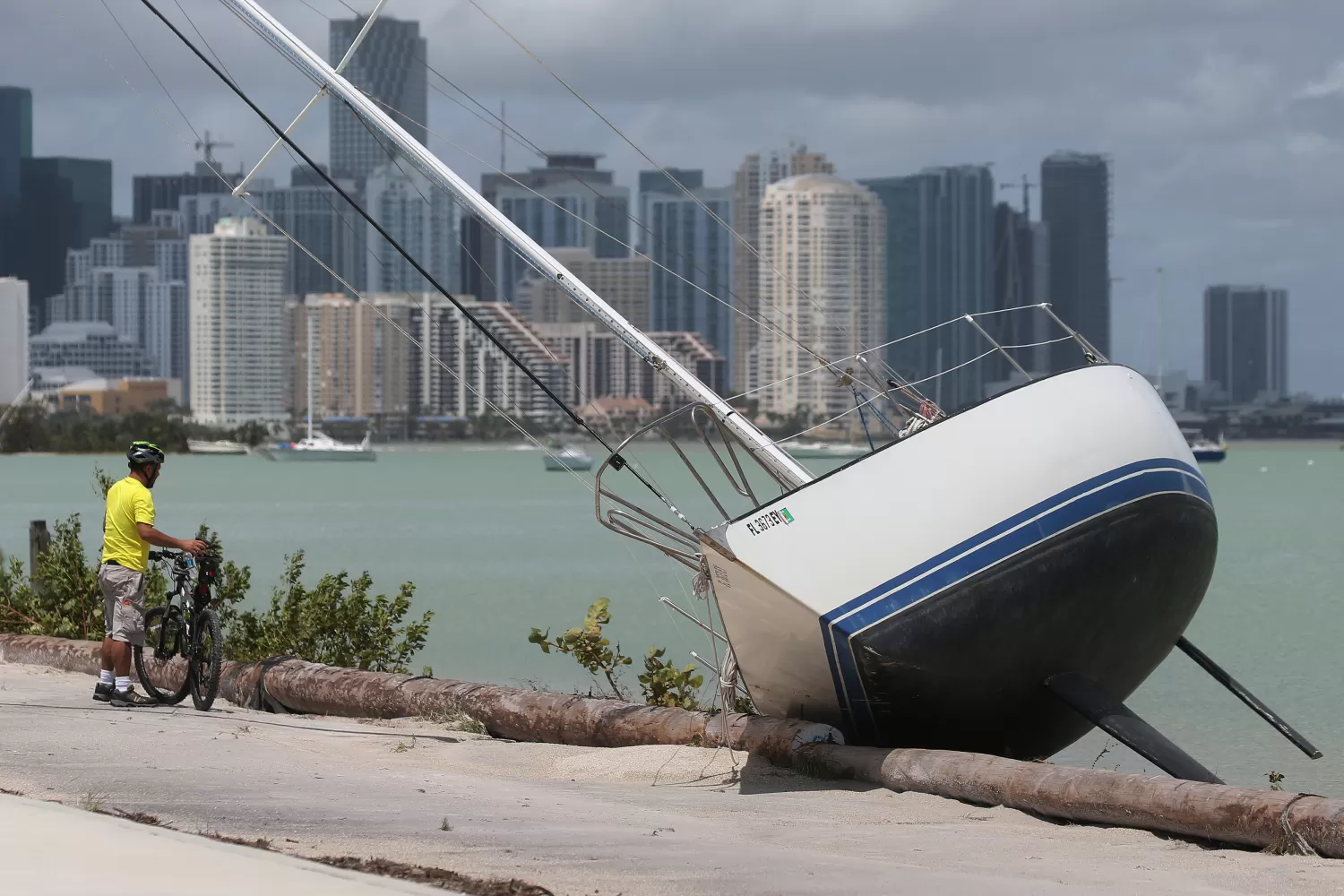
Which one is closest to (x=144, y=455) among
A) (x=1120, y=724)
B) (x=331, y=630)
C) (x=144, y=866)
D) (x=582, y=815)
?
(x=331, y=630)

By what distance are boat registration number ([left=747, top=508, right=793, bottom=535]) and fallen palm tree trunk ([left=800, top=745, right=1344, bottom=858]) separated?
1248 millimetres

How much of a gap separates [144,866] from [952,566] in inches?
205

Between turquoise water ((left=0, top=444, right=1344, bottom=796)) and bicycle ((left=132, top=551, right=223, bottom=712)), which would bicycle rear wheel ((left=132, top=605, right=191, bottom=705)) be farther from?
turquoise water ((left=0, top=444, right=1344, bottom=796))

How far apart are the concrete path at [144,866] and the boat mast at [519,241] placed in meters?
5.19

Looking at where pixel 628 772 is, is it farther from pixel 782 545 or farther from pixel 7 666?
pixel 7 666

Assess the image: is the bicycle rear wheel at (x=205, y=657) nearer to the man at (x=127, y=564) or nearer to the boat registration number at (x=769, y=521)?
the man at (x=127, y=564)

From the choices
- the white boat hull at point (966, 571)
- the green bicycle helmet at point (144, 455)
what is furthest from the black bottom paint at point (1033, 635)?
the green bicycle helmet at point (144, 455)

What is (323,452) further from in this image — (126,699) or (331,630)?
(126,699)

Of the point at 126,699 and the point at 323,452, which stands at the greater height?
the point at 323,452

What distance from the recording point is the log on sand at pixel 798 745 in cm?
803

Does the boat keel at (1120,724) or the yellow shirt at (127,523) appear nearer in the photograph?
the boat keel at (1120,724)

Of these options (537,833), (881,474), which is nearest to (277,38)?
(881,474)

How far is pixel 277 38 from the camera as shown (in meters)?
12.1

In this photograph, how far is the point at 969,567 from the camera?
993cm
